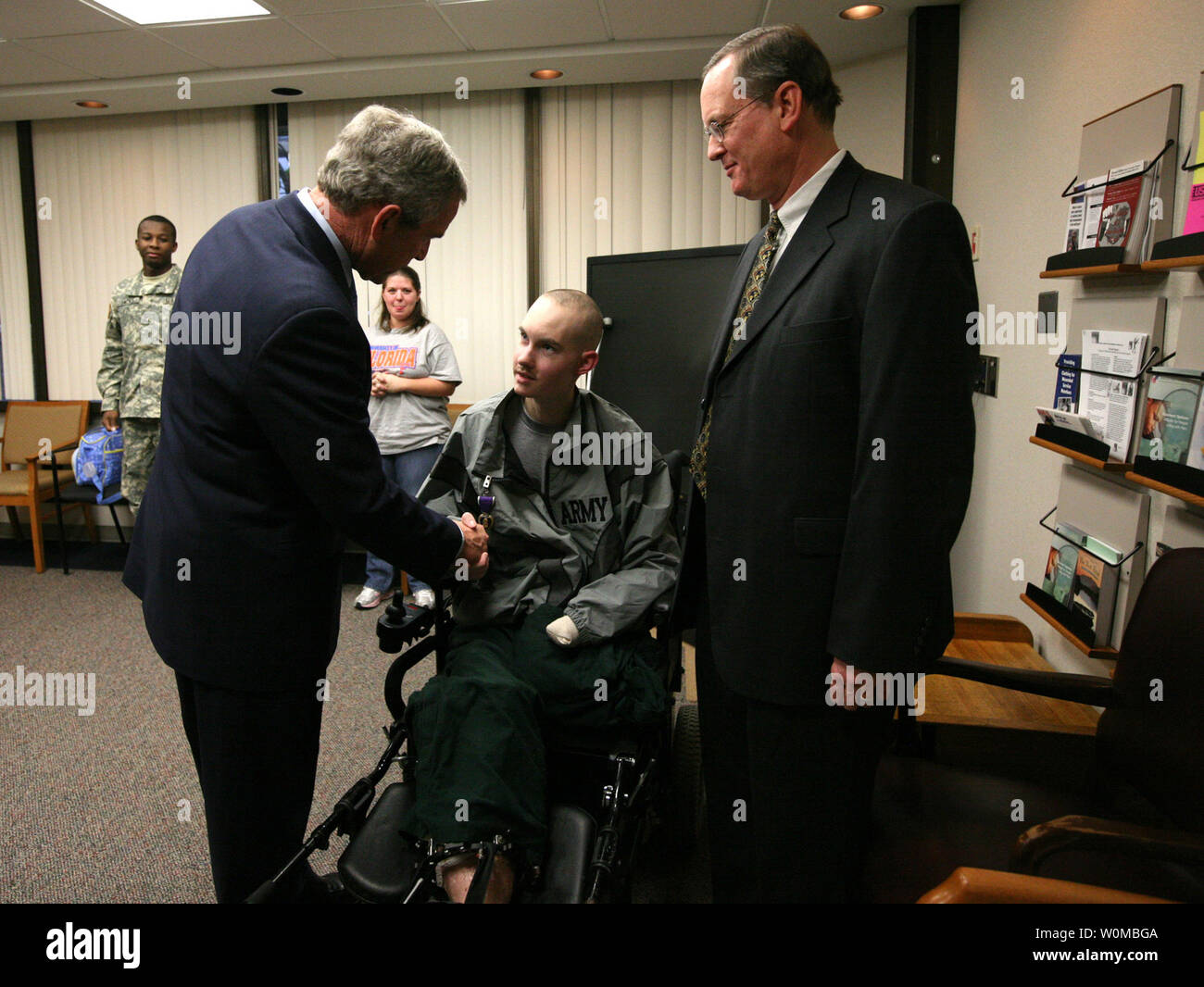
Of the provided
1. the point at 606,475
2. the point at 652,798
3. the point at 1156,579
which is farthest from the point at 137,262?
the point at 1156,579

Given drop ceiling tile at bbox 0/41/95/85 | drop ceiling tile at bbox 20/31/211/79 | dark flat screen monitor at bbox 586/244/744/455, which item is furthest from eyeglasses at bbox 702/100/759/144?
drop ceiling tile at bbox 0/41/95/85

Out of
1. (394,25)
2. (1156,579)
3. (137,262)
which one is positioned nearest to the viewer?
(1156,579)

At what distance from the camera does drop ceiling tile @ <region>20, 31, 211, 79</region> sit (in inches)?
145

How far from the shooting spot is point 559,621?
1.68 m

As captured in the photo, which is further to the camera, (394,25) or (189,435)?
(394,25)

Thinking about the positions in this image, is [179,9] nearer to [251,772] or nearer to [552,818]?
[251,772]

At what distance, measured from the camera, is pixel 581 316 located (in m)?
1.80

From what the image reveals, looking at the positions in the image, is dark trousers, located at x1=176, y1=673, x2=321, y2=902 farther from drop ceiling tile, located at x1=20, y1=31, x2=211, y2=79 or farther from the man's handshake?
drop ceiling tile, located at x1=20, y1=31, x2=211, y2=79

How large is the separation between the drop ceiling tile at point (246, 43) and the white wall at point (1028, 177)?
2.78 m

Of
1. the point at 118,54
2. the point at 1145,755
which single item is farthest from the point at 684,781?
the point at 118,54

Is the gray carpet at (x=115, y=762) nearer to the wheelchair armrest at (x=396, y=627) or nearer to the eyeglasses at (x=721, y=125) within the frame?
the wheelchair armrest at (x=396, y=627)

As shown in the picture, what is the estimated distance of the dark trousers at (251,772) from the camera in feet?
4.43
